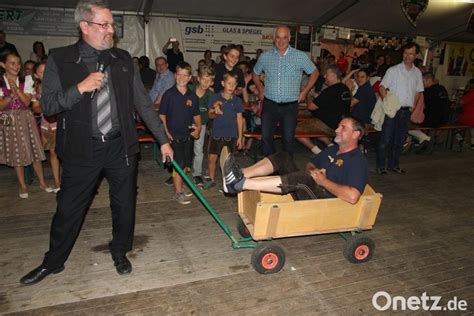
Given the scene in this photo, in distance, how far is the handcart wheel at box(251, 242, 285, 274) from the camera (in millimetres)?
3383

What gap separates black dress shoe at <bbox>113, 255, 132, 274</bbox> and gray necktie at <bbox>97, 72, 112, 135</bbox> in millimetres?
1250

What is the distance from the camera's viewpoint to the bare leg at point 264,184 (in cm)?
346

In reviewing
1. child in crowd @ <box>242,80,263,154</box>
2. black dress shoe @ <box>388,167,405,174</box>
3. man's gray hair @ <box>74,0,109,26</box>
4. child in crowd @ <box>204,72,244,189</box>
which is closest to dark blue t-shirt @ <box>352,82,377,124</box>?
black dress shoe @ <box>388,167,405,174</box>

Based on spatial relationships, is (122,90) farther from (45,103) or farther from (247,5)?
(247,5)

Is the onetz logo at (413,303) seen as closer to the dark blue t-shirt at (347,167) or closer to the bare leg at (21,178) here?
the dark blue t-shirt at (347,167)

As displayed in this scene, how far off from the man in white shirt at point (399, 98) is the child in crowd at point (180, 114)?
11.5 ft

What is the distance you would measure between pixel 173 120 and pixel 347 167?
240 centimetres

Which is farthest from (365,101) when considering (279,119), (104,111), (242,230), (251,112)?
(104,111)

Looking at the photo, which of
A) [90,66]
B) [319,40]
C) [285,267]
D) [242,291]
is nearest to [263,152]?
[285,267]

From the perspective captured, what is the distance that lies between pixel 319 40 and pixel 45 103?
37.0ft

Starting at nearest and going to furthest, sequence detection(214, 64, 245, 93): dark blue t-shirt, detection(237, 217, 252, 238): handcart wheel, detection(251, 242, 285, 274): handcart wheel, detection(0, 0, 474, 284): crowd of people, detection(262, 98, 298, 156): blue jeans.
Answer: detection(0, 0, 474, 284): crowd of people
detection(251, 242, 285, 274): handcart wheel
detection(237, 217, 252, 238): handcart wheel
detection(262, 98, 298, 156): blue jeans
detection(214, 64, 245, 93): dark blue t-shirt

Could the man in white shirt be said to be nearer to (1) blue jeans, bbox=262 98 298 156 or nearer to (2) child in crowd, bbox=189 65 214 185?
(1) blue jeans, bbox=262 98 298 156

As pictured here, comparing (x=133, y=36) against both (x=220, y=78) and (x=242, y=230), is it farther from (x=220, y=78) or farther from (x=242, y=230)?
(x=242, y=230)

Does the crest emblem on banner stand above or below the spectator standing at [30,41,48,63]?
above
